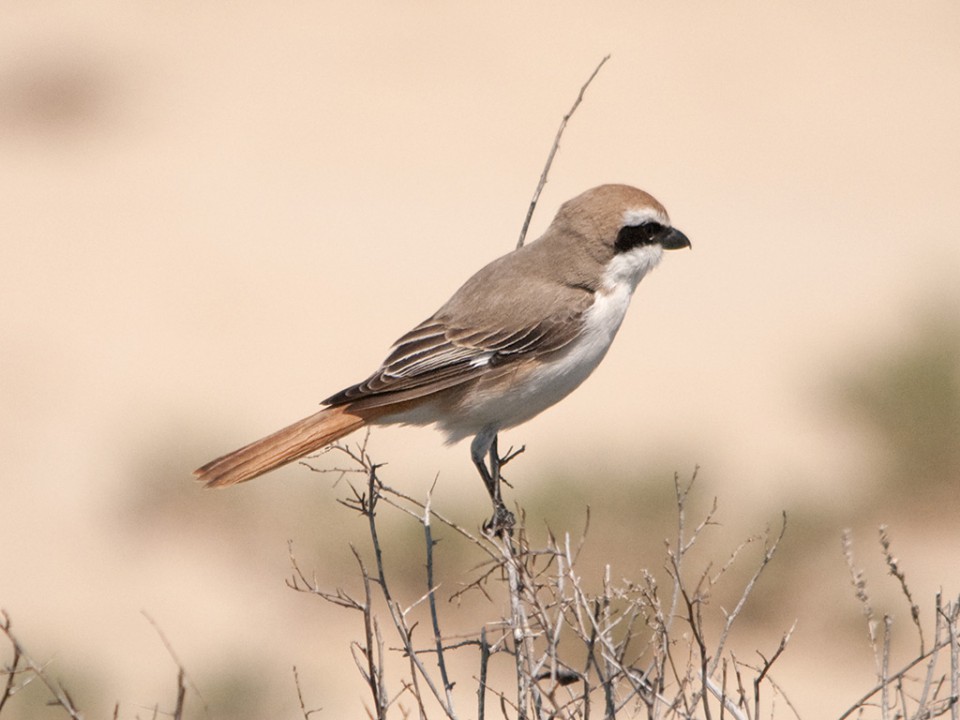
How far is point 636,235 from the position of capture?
5395 mm

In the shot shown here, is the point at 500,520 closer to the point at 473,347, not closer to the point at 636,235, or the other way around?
the point at 473,347

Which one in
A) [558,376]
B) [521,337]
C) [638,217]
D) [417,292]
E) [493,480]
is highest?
[417,292]

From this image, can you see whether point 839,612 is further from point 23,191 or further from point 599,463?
point 23,191

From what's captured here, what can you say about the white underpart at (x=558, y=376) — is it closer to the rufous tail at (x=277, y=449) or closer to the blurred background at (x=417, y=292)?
the rufous tail at (x=277, y=449)

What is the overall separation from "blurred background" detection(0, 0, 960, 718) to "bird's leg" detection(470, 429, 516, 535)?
9.75ft

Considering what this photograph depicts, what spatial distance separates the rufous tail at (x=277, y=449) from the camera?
486cm

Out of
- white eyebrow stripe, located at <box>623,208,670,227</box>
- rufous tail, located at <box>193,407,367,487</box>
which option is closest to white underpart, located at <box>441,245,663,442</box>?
white eyebrow stripe, located at <box>623,208,670,227</box>

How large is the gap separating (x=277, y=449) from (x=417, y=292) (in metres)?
8.26

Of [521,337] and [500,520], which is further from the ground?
[521,337]

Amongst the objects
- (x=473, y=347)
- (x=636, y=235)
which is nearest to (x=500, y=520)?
(x=473, y=347)

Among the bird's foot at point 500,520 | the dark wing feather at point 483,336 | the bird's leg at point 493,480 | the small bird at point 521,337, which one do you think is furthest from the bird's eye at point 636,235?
the bird's foot at point 500,520

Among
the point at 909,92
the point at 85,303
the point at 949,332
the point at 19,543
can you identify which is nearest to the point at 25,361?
→ the point at 85,303

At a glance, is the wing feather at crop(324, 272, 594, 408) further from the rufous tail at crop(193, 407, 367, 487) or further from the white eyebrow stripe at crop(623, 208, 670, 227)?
the white eyebrow stripe at crop(623, 208, 670, 227)

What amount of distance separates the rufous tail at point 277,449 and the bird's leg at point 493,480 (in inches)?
21.4
